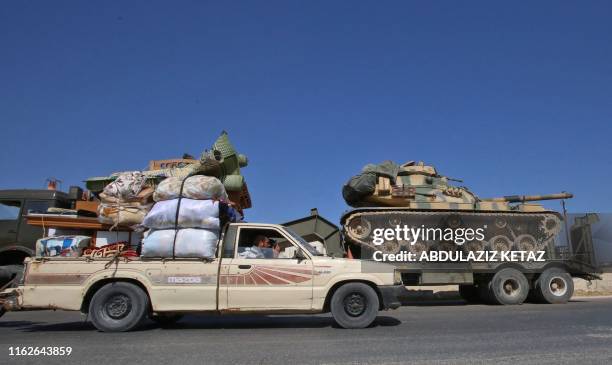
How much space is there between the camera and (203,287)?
6.58 metres

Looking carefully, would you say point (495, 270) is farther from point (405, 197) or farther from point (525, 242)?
point (405, 197)

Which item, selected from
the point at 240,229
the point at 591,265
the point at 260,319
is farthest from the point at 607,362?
the point at 591,265

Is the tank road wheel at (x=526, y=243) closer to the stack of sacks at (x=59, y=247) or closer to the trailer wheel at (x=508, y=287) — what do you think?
the trailer wheel at (x=508, y=287)

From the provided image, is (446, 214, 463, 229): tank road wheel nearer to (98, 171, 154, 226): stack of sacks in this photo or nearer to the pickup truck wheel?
the pickup truck wheel

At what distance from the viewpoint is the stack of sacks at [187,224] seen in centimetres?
664

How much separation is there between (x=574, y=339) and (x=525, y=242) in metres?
7.30

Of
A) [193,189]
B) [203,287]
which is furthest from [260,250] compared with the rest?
[193,189]

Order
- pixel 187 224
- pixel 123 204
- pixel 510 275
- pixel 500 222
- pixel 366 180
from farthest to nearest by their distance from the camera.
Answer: pixel 366 180
pixel 500 222
pixel 510 275
pixel 123 204
pixel 187 224

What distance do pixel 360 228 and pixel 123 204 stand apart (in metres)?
6.62

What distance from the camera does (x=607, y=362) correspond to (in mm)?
4441

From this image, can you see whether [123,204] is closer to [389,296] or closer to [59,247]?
[59,247]

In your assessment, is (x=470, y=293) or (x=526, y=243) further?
(x=470, y=293)

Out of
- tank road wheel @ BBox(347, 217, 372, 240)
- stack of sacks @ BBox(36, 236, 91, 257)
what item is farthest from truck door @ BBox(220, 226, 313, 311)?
tank road wheel @ BBox(347, 217, 372, 240)

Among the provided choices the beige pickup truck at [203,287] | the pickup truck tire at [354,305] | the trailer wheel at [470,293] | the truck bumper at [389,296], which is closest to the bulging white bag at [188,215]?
the beige pickup truck at [203,287]
